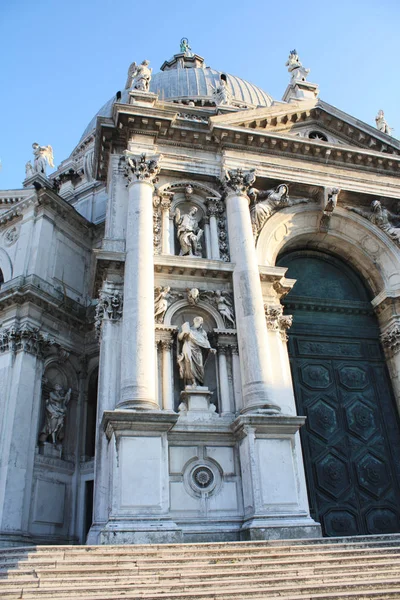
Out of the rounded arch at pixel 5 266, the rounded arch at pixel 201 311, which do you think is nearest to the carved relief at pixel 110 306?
the rounded arch at pixel 201 311

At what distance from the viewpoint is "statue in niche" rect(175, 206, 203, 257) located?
13445 mm

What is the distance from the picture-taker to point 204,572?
22.5 feet

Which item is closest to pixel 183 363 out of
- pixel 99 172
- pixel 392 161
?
pixel 99 172

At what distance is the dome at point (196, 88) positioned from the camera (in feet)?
99.9

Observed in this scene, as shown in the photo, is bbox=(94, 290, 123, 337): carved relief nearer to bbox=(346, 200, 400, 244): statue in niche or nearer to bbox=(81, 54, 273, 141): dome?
bbox=(346, 200, 400, 244): statue in niche

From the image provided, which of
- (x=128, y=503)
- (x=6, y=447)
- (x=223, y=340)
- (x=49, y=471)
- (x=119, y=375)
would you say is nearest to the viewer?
(x=128, y=503)

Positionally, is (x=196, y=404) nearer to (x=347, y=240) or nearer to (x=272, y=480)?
(x=272, y=480)

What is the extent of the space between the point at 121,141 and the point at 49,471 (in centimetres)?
979

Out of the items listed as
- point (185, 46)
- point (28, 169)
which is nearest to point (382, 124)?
point (28, 169)

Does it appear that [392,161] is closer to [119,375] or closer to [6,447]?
[119,375]

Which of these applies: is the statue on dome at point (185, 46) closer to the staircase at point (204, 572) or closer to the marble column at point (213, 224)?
the marble column at point (213, 224)

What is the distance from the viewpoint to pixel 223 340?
12086 millimetres

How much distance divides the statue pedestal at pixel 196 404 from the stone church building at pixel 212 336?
0.11 feet

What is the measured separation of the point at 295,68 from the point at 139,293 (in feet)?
37.2
